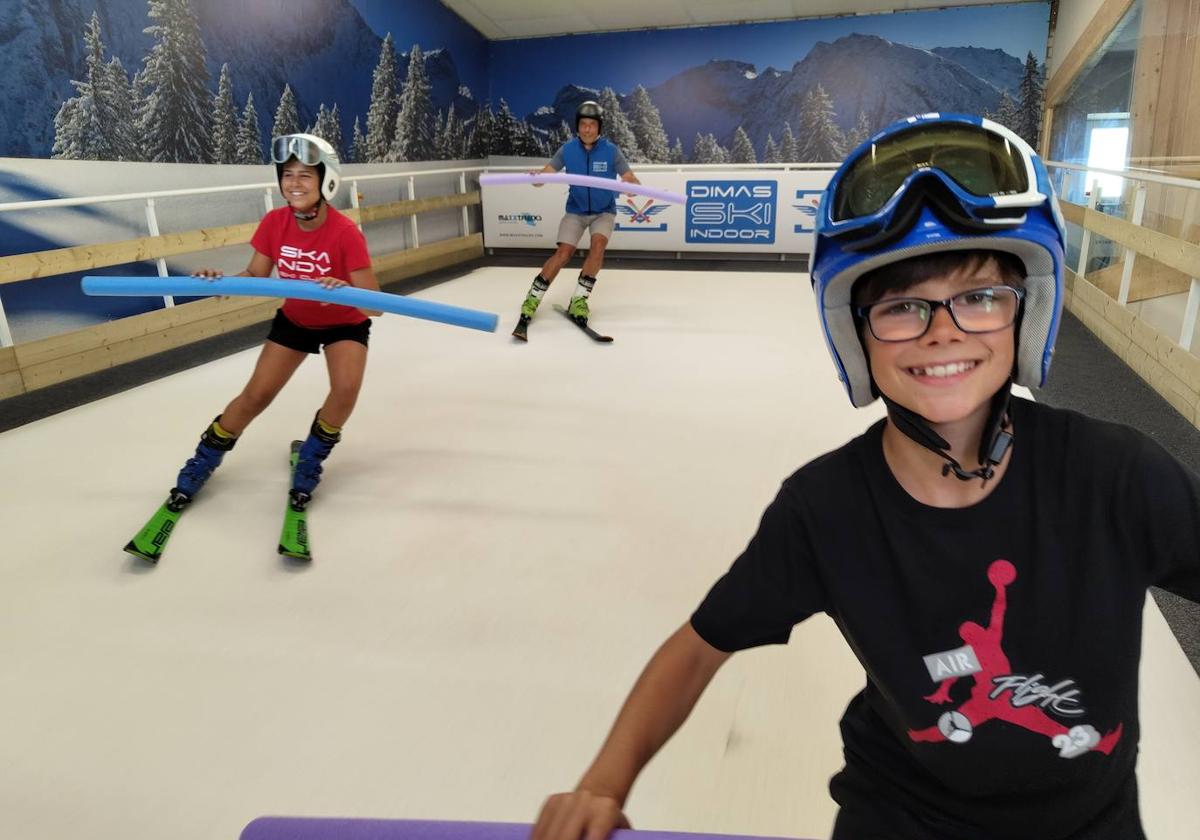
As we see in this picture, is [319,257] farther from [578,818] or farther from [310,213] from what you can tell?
[578,818]

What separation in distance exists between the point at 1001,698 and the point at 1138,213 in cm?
599

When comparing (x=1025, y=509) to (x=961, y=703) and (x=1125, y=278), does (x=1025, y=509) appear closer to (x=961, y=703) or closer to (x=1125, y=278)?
(x=961, y=703)

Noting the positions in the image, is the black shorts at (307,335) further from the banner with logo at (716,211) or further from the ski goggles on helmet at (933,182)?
the banner with logo at (716,211)

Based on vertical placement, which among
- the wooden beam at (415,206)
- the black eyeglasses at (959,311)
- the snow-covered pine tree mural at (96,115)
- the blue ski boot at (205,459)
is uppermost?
the snow-covered pine tree mural at (96,115)

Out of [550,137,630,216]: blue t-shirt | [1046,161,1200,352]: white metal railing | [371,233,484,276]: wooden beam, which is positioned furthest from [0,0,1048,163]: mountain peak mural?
[1046,161,1200,352]: white metal railing

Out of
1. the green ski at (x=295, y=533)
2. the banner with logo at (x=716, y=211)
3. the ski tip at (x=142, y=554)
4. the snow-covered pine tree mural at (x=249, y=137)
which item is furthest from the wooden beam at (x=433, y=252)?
the ski tip at (x=142, y=554)

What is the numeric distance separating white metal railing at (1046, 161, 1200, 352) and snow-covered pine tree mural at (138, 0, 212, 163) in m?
7.77

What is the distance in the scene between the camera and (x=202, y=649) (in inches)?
97.0

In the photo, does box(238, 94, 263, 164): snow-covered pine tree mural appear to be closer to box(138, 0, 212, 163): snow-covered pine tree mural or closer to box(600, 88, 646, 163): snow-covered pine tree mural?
box(138, 0, 212, 163): snow-covered pine tree mural

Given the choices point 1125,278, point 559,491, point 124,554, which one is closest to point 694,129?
point 1125,278

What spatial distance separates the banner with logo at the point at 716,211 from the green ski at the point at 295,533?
27.1ft

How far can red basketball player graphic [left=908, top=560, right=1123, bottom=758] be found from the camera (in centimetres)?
97

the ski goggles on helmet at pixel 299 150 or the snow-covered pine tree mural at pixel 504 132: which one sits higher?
the snow-covered pine tree mural at pixel 504 132

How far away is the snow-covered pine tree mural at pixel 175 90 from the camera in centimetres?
696
